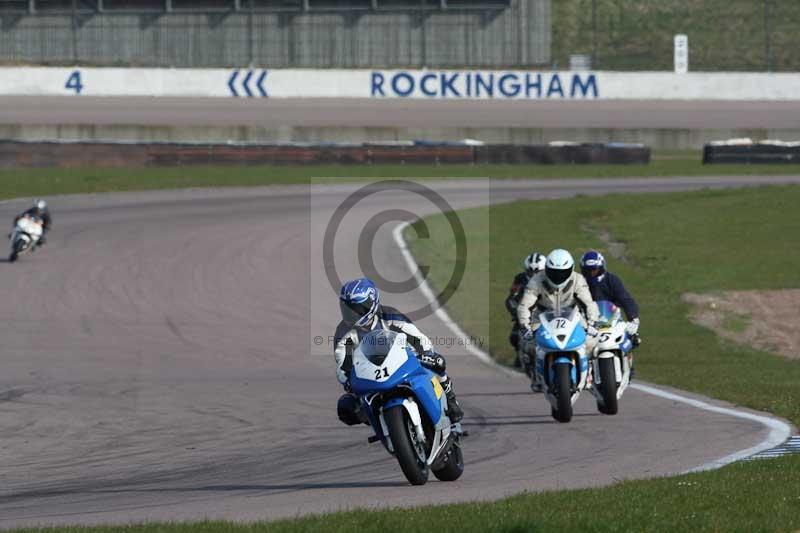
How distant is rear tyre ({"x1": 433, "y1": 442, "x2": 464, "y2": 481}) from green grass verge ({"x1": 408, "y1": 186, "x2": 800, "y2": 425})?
4688mm

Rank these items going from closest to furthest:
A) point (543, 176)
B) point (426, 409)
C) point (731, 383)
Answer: point (426, 409) → point (731, 383) → point (543, 176)

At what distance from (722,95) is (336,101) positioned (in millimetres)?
16702

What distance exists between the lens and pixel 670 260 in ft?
90.2

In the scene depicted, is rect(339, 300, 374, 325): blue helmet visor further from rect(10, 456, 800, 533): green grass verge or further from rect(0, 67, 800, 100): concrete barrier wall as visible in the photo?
rect(0, 67, 800, 100): concrete barrier wall

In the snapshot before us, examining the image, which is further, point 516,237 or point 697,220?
point 697,220

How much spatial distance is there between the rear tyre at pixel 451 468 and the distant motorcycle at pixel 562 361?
2.91 metres

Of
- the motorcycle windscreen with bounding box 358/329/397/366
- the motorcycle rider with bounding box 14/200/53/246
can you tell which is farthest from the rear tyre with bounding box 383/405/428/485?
the motorcycle rider with bounding box 14/200/53/246

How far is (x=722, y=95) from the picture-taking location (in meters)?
57.2

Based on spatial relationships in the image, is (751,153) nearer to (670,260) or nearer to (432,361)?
(670,260)

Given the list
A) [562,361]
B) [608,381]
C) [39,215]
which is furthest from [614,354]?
[39,215]

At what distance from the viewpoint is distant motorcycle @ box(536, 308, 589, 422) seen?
1277 cm

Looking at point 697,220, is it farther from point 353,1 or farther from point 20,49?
point 20,49

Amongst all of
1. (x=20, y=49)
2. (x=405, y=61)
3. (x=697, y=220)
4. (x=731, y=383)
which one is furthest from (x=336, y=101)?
(x=731, y=383)

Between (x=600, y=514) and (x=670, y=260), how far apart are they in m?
19.8
